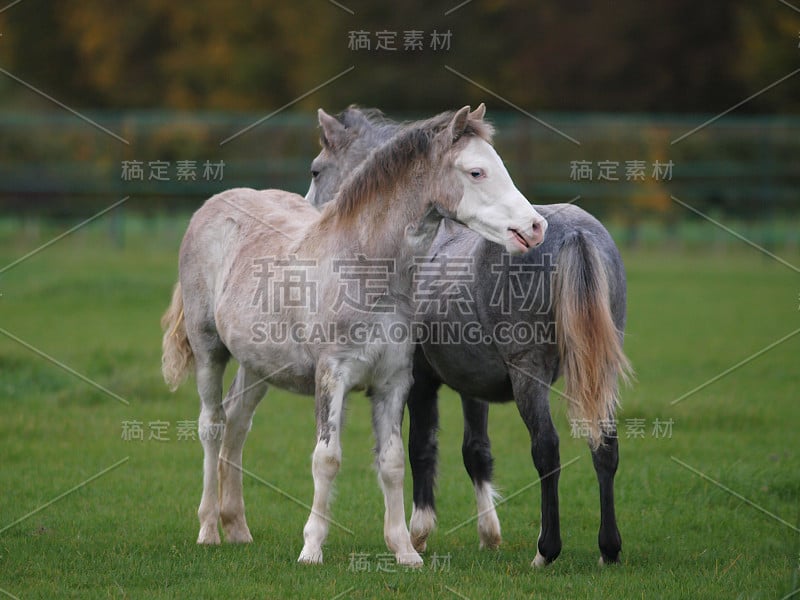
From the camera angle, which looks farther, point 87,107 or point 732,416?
point 87,107

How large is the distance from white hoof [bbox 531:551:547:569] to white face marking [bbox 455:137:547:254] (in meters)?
1.77

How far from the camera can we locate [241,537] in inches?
275

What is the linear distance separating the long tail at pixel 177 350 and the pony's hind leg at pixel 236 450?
0.45m

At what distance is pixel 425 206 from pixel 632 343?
949cm

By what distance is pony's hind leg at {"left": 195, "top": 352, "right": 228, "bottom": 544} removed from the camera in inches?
272

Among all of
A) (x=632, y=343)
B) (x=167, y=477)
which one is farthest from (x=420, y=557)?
(x=632, y=343)

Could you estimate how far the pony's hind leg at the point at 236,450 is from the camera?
7.00 meters

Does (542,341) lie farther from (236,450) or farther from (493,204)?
(236,450)

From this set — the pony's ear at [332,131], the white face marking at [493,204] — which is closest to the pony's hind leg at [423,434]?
the white face marking at [493,204]

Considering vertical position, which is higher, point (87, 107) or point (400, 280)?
point (87, 107)

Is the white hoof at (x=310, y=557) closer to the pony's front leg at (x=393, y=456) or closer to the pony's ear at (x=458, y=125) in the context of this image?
the pony's front leg at (x=393, y=456)

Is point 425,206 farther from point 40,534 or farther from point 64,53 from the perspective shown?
point 64,53
